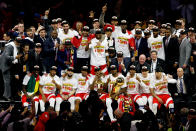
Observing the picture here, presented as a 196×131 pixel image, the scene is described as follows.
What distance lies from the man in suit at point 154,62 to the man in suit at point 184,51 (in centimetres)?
54

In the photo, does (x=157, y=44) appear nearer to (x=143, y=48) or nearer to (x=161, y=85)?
(x=143, y=48)

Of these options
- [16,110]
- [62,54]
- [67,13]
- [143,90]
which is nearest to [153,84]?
[143,90]

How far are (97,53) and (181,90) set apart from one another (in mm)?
2634

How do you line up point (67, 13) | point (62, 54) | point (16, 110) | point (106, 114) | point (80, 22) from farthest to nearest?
point (67, 13)
point (80, 22)
point (62, 54)
point (106, 114)
point (16, 110)

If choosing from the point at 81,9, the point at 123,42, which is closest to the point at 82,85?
the point at 123,42

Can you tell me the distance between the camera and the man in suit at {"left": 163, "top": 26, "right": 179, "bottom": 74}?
13.6m

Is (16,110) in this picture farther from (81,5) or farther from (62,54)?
(81,5)

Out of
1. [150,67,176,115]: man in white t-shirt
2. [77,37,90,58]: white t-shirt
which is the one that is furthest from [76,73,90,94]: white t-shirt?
[150,67,176,115]: man in white t-shirt

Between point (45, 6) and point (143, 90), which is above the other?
point (45, 6)

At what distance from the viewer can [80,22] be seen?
14.9m

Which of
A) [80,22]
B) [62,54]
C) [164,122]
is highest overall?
[80,22]

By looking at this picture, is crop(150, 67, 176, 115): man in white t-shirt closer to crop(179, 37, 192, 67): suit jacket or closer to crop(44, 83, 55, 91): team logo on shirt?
crop(179, 37, 192, 67): suit jacket

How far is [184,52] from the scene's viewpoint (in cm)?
1346

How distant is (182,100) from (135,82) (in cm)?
137
